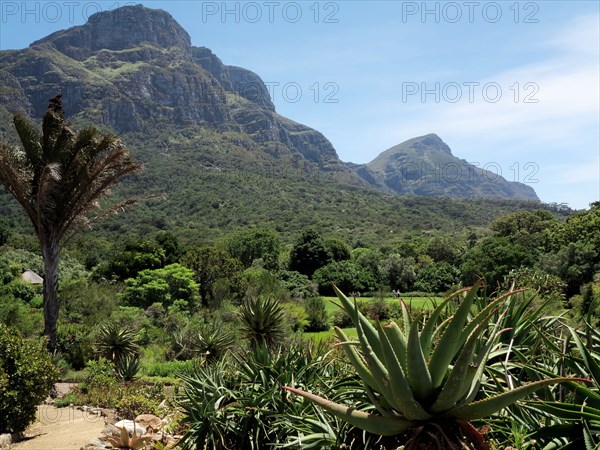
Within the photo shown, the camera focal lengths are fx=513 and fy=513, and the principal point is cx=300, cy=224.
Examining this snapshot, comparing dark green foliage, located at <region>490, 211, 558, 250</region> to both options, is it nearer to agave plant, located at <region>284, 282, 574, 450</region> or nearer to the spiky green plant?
the spiky green plant

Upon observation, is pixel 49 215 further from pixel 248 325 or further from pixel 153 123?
pixel 153 123

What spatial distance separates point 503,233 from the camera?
66.2 meters

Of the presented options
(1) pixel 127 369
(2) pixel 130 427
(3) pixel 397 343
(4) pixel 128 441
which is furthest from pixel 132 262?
(3) pixel 397 343

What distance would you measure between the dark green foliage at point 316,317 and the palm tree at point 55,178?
1998 cm

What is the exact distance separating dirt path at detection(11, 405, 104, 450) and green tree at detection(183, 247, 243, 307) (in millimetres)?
24207

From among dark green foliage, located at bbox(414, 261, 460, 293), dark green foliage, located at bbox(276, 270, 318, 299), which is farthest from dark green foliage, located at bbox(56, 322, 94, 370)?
dark green foliage, located at bbox(414, 261, 460, 293)

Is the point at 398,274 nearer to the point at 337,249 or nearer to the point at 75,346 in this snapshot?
the point at 337,249

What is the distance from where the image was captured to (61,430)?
9461 millimetres

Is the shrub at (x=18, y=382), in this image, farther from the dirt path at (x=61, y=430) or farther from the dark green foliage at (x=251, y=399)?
the dark green foliage at (x=251, y=399)

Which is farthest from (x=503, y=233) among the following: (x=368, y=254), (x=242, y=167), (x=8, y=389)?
(x=242, y=167)

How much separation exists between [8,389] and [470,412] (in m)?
8.68

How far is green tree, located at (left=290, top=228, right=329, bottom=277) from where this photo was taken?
190 ft

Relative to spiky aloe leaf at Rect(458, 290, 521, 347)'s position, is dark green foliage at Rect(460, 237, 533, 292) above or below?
below

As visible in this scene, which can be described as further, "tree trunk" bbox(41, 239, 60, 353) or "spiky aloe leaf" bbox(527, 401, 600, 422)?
"tree trunk" bbox(41, 239, 60, 353)
